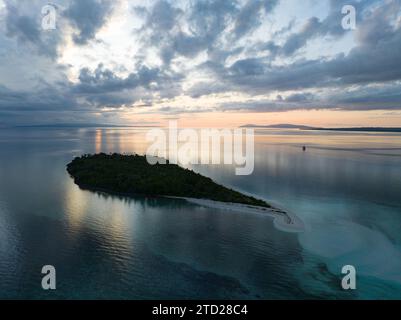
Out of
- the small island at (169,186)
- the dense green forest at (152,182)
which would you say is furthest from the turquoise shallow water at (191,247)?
the dense green forest at (152,182)

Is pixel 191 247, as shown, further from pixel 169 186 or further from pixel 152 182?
pixel 152 182

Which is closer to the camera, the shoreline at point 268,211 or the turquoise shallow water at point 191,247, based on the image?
the turquoise shallow water at point 191,247

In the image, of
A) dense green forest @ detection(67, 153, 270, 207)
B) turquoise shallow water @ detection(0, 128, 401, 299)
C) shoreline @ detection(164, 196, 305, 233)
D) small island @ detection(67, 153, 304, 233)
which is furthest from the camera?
dense green forest @ detection(67, 153, 270, 207)

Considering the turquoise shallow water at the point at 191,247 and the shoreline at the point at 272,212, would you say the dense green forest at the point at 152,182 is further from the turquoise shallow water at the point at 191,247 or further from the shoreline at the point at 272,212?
the turquoise shallow water at the point at 191,247

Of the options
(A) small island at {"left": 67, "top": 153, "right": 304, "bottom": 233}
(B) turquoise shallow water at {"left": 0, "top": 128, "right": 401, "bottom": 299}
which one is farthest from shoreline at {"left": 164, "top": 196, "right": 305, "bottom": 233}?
(B) turquoise shallow water at {"left": 0, "top": 128, "right": 401, "bottom": 299}

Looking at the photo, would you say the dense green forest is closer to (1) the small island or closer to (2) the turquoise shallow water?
(1) the small island

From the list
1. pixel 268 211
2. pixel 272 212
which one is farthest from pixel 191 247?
pixel 272 212
